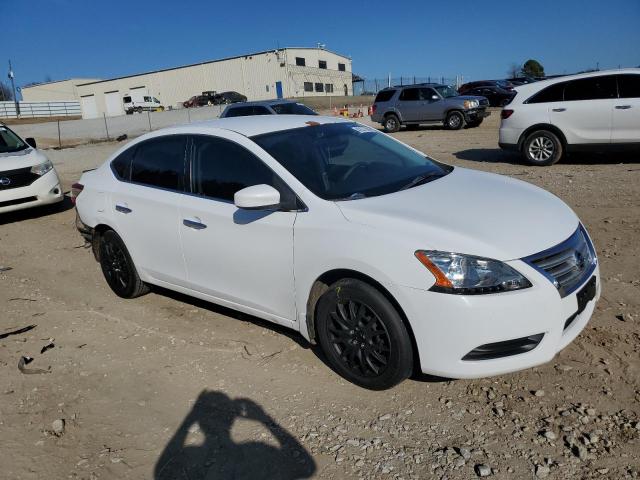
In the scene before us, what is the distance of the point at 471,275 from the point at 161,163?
2.84m

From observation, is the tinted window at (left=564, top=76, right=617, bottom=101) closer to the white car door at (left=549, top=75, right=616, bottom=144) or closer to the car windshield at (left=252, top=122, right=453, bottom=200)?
the white car door at (left=549, top=75, right=616, bottom=144)

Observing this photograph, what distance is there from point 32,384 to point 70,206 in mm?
7117

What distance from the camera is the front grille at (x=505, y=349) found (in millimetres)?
2896

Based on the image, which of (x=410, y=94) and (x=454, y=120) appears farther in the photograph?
(x=410, y=94)

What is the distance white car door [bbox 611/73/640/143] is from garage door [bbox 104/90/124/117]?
69.9m

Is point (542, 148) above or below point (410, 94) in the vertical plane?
below

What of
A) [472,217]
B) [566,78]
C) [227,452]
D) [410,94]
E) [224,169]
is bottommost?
[227,452]

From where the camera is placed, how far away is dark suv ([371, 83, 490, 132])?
2000 centimetres

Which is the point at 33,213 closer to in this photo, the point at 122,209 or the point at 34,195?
the point at 34,195

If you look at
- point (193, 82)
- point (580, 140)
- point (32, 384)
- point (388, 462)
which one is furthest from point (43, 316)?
point (193, 82)

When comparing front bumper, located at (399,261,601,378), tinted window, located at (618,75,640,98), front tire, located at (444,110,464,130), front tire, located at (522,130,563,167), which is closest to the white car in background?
front bumper, located at (399,261,601,378)

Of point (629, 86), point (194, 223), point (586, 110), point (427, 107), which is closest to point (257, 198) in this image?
point (194, 223)

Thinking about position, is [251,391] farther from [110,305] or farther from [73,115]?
[73,115]

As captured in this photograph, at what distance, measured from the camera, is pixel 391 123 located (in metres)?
21.8
